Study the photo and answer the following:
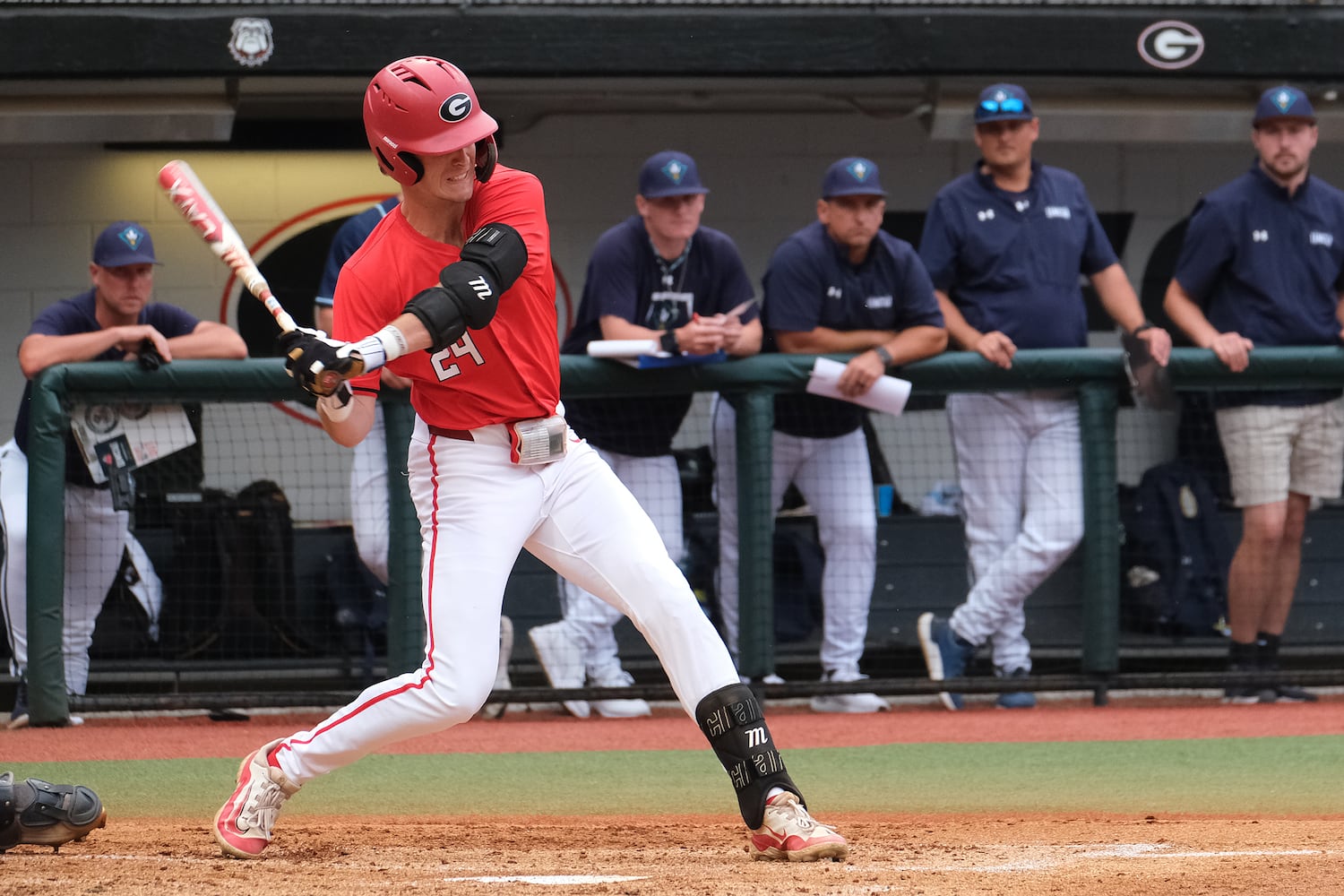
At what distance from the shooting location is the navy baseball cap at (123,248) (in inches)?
236

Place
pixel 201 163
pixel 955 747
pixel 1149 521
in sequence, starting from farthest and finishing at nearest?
pixel 201 163 < pixel 1149 521 < pixel 955 747

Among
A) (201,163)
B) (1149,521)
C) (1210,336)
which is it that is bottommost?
(1149,521)

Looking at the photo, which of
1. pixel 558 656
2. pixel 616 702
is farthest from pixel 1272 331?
pixel 558 656

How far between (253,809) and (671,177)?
2949 millimetres

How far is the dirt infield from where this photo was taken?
11.0 feet

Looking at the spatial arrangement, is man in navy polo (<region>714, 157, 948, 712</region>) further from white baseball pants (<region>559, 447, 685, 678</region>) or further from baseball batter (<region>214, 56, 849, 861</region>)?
baseball batter (<region>214, 56, 849, 861</region>)

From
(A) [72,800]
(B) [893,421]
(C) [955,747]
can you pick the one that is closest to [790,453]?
(B) [893,421]

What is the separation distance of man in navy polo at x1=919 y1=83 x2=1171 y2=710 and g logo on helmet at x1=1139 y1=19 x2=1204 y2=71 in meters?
1.05

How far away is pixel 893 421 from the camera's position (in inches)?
266

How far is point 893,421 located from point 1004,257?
82cm

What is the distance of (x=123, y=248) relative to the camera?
6.00 m

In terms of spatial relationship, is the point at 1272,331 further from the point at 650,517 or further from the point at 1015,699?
the point at 650,517

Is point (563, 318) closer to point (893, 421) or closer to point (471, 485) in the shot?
point (893, 421)

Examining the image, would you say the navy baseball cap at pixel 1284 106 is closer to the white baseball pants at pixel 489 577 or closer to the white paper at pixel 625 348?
the white paper at pixel 625 348
